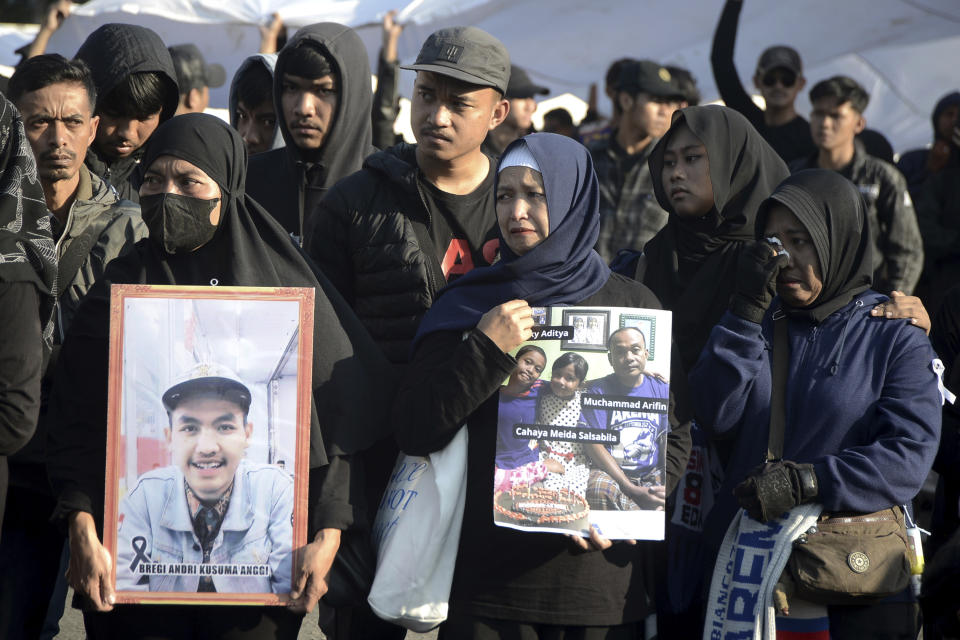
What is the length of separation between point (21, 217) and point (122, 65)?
1.98 metres

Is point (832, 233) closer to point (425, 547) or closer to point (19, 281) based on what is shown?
point (425, 547)

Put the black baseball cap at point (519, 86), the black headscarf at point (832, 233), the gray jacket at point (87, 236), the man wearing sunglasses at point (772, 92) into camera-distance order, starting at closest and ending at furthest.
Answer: the black headscarf at point (832, 233) → the gray jacket at point (87, 236) → the man wearing sunglasses at point (772, 92) → the black baseball cap at point (519, 86)

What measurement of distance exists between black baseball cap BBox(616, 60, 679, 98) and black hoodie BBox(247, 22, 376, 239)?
269 cm

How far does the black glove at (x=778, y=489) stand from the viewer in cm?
323

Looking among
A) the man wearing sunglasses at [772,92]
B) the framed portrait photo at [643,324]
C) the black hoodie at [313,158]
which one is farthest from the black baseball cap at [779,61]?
the framed portrait photo at [643,324]

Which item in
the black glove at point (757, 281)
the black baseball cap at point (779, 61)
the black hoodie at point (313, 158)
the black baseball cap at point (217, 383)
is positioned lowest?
the black baseball cap at point (217, 383)

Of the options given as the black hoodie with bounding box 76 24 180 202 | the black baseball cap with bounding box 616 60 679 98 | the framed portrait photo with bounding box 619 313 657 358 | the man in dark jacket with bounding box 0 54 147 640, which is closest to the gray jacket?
the man in dark jacket with bounding box 0 54 147 640

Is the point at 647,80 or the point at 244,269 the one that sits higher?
the point at 647,80

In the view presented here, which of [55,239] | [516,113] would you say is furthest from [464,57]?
[516,113]

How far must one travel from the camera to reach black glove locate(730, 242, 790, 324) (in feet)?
11.1

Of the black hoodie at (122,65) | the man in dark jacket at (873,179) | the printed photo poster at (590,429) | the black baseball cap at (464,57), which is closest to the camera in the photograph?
the printed photo poster at (590,429)

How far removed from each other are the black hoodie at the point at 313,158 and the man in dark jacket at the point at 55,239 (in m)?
0.77

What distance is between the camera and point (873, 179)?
22.7 ft

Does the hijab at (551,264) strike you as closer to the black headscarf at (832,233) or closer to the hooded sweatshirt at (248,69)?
the black headscarf at (832,233)
